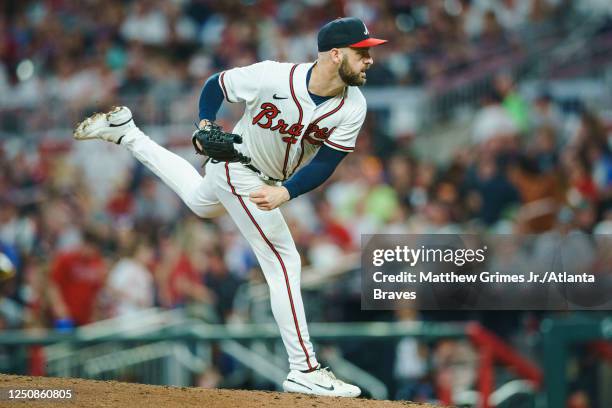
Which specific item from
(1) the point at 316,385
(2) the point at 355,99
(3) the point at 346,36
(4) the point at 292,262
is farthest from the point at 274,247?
(3) the point at 346,36

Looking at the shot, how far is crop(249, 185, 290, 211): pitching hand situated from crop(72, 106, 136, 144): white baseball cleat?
1013 millimetres

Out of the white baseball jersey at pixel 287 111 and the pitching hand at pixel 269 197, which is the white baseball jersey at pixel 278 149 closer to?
the white baseball jersey at pixel 287 111

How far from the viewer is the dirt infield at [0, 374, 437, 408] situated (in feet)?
15.0

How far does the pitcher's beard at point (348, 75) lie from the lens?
4.46m

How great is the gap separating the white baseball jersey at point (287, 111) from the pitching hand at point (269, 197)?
12.9 inches

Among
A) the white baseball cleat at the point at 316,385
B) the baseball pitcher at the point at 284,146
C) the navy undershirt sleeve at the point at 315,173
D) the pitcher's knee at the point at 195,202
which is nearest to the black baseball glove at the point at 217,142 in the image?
the baseball pitcher at the point at 284,146

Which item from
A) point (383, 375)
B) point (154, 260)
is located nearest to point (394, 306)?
point (383, 375)

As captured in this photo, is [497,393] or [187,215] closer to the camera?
[497,393]

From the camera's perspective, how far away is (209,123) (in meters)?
4.57

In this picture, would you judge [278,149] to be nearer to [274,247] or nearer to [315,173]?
[315,173]

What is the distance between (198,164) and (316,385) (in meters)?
5.79

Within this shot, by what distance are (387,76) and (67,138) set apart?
11.9ft

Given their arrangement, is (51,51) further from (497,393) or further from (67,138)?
(497,393)

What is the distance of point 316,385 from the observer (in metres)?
4.75
